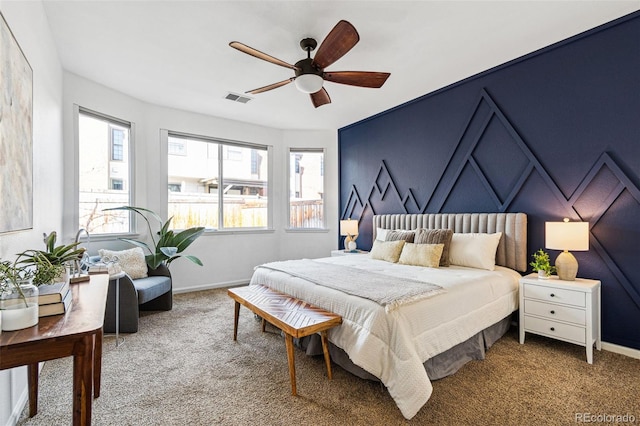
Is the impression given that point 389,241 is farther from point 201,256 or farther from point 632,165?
point 201,256

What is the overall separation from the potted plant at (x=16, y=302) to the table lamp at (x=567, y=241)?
3.42 metres

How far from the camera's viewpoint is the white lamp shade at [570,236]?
8.20 feet

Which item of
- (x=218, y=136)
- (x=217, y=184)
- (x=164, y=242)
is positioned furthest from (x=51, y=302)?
(x=218, y=136)

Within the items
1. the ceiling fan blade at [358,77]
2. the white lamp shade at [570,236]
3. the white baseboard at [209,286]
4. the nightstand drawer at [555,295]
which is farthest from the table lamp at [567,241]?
the white baseboard at [209,286]

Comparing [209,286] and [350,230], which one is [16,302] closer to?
[209,286]

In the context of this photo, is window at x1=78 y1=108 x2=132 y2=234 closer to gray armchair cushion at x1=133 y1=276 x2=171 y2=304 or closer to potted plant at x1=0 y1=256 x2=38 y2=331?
gray armchair cushion at x1=133 y1=276 x2=171 y2=304

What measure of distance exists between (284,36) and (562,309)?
3.33m

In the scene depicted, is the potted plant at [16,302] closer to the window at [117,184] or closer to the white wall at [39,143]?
the white wall at [39,143]

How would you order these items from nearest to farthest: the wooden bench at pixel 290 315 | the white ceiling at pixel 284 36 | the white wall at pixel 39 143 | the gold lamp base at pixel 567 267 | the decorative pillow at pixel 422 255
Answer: the white wall at pixel 39 143 → the wooden bench at pixel 290 315 → the white ceiling at pixel 284 36 → the gold lamp base at pixel 567 267 → the decorative pillow at pixel 422 255

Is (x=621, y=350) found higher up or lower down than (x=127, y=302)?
lower down

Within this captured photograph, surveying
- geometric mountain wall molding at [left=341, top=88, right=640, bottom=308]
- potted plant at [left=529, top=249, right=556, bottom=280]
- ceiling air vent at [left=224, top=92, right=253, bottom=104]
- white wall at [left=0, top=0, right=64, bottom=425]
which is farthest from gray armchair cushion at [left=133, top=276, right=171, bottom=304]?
potted plant at [left=529, top=249, right=556, bottom=280]

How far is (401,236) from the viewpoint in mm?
3766

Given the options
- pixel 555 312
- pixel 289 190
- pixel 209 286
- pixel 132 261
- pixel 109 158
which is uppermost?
pixel 109 158

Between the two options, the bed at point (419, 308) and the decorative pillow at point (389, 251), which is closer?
the bed at point (419, 308)
